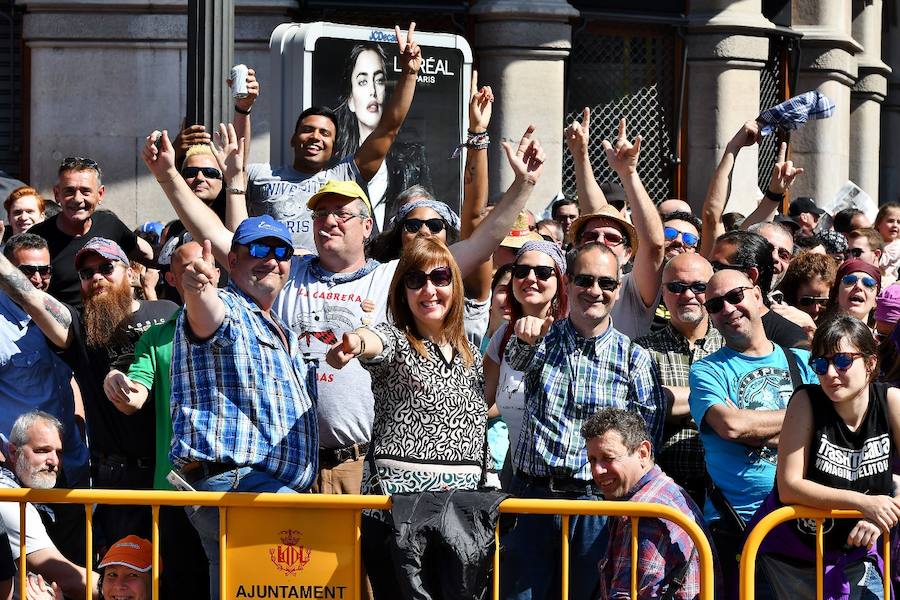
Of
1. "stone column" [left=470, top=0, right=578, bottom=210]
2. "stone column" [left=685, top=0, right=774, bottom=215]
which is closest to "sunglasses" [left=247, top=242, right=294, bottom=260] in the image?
"stone column" [left=470, top=0, right=578, bottom=210]

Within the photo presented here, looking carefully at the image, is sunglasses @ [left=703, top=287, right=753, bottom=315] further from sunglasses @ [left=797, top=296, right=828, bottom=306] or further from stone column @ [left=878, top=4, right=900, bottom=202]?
stone column @ [left=878, top=4, right=900, bottom=202]

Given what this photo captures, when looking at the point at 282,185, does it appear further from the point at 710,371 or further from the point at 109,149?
the point at 109,149

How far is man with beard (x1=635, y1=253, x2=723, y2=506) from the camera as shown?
21.0ft

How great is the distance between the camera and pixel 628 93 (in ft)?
47.3

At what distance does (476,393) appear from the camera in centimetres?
590

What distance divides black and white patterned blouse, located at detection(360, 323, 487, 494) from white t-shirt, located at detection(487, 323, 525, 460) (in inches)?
27.0

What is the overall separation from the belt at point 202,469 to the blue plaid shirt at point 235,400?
1.0 inches

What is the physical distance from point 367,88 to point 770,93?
700 centimetres

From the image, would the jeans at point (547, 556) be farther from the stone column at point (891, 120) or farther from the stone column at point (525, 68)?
the stone column at point (891, 120)

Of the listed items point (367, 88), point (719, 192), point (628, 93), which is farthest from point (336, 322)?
point (628, 93)

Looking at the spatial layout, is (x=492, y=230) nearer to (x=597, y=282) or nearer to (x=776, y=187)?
(x=597, y=282)

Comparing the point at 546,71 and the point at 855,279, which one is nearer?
the point at 855,279

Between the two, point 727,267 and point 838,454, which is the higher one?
point 727,267

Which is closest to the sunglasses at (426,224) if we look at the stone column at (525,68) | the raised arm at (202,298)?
the raised arm at (202,298)
